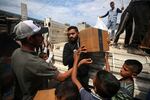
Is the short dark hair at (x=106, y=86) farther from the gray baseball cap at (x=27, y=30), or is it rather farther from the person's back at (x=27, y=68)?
the gray baseball cap at (x=27, y=30)

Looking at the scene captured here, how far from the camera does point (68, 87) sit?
2.38 meters

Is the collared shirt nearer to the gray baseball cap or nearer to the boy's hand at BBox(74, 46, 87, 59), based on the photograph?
the gray baseball cap

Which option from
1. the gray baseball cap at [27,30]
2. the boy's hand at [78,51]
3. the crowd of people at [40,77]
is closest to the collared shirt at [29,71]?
the crowd of people at [40,77]

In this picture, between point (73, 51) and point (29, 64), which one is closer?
point (29, 64)

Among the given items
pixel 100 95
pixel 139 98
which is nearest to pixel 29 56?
pixel 100 95

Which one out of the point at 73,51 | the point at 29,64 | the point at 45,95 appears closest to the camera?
the point at 29,64

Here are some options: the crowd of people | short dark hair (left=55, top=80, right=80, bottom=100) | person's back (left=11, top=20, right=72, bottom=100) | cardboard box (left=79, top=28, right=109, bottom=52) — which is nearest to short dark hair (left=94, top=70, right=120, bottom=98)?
the crowd of people

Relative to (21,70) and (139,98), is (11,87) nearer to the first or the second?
(21,70)

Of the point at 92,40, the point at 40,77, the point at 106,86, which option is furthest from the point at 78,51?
the point at 106,86

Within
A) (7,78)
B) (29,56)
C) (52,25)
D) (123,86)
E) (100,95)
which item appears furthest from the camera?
(52,25)

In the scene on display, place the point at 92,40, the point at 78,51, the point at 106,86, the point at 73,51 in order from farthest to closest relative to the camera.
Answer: the point at 73,51 < the point at 92,40 < the point at 78,51 < the point at 106,86

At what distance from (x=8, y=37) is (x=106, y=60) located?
6.13 ft

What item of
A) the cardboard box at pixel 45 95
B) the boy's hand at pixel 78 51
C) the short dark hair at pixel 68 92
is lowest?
the cardboard box at pixel 45 95

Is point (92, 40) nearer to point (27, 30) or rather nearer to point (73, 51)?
point (73, 51)
